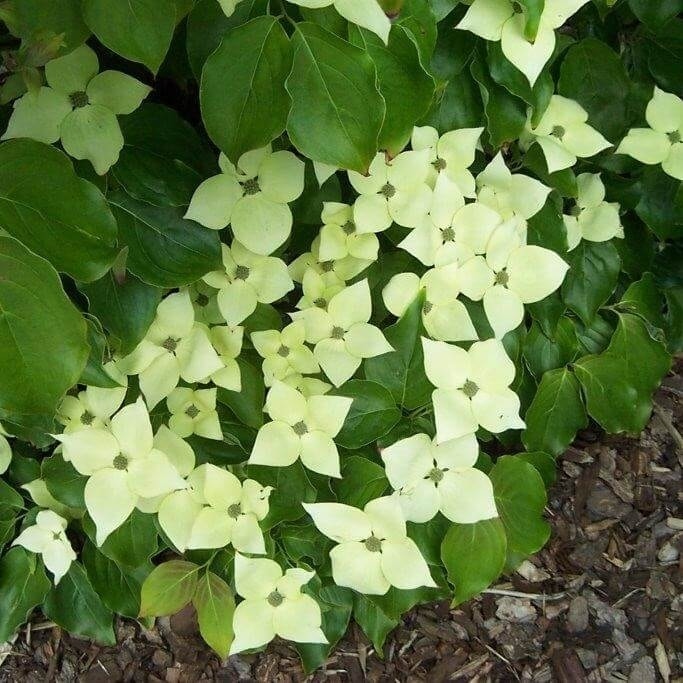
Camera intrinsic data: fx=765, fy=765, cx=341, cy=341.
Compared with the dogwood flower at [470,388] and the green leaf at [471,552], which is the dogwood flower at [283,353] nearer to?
the dogwood flower at [470,388]

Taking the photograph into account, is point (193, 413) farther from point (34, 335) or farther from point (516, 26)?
point (516, 26)

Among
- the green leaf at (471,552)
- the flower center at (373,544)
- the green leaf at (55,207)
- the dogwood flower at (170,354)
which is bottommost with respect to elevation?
the green leaf at (471,552)

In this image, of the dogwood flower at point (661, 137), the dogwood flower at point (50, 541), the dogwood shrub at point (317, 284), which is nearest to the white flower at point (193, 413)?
the dogwood shrub at point (317, 284)

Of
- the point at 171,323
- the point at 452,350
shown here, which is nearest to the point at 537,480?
the point at 452,350

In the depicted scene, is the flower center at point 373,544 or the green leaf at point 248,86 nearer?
the green leaf at point 248,86

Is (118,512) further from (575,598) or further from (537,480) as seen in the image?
(575,598)

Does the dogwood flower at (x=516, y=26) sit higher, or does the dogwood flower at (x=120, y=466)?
the dogwood flower at (x=516, y=26)

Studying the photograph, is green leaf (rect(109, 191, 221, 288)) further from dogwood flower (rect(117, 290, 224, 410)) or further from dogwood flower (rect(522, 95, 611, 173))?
dogwood flower (rect(522, 95, 611, 173))
